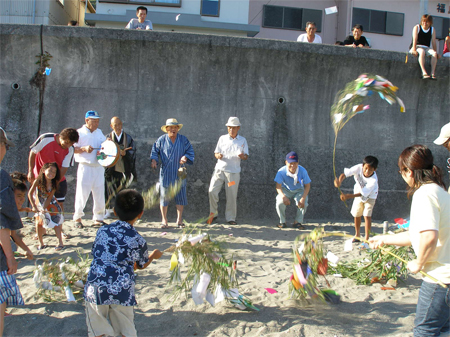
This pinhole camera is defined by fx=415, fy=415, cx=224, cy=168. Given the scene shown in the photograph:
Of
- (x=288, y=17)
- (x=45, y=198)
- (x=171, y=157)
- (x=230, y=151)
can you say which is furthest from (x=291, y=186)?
(x=288, y=17)

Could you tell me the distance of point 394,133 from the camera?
802cm

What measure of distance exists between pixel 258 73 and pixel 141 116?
2290mm

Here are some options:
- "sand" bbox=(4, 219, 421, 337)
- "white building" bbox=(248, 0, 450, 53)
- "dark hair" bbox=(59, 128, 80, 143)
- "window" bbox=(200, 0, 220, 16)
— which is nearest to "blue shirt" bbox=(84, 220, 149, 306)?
"sand" bbox=(4, 219, 421, 337)

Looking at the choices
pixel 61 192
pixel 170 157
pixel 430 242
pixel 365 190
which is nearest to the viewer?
pixel 430 242

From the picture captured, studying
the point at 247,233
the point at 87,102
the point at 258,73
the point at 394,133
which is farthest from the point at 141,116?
the point at 394,133

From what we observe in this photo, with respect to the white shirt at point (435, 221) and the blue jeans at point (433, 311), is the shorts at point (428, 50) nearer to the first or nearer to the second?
the white shirt at point (435, 221)

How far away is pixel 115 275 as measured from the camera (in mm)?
2891

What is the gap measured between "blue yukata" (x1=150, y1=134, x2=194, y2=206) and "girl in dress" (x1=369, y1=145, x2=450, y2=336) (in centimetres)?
457

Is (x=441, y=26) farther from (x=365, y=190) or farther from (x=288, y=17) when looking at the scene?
(x=365, y=190)

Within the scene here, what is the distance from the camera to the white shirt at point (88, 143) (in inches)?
246

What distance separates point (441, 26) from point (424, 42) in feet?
28.9

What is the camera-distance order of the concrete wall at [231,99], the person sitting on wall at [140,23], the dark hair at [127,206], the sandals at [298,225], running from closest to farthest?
the dark hair at [127,206], the sandals at [298,225], the concrete wall at [231,99], the person sitting on wall at [140,23]

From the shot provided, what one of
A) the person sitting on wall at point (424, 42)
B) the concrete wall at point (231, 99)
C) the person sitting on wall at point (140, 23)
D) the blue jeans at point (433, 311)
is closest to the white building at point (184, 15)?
the person sitting on wall at point (140, 23)

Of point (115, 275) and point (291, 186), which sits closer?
point (115, 275)
